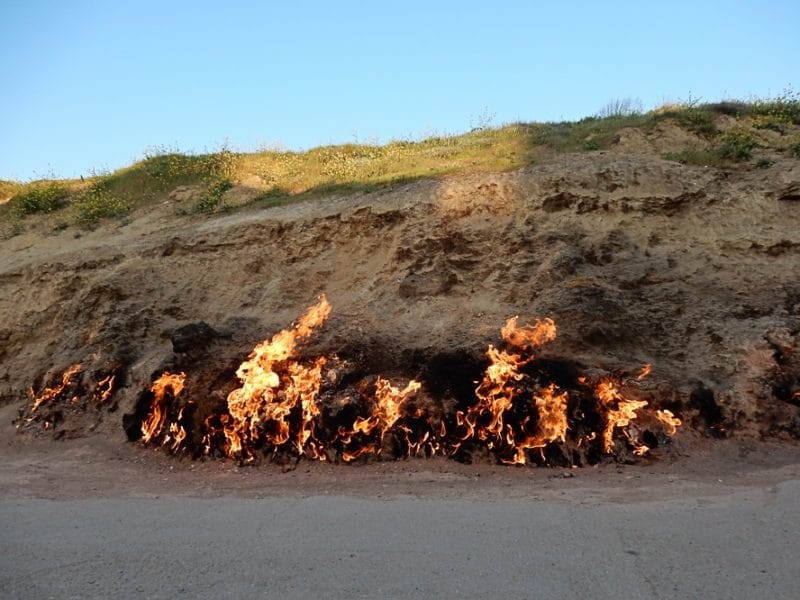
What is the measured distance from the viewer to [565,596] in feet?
12.6

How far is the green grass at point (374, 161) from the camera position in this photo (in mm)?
12602

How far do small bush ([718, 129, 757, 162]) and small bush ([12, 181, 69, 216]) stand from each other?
57.3ft

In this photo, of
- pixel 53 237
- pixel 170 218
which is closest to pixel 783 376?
pixel 170 218

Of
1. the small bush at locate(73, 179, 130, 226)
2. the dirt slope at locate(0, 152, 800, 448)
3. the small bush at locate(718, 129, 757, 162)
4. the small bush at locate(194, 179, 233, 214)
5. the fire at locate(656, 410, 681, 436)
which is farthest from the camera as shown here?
the small bush at locate(73, 179, 130, 226)

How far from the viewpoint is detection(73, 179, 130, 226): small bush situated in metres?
15.9

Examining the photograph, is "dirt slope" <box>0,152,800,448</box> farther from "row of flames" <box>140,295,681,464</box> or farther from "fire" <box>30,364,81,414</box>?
"row of flames" <box>140,295,681,464</box>

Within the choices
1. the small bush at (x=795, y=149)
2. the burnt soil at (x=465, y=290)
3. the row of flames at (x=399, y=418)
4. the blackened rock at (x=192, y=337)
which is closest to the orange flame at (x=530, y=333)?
the row of flames at (x=399, y=418)

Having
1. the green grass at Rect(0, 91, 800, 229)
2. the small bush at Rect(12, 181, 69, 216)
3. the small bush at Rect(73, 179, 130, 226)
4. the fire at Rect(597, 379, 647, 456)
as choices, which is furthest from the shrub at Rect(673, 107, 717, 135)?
the small bush at Rect(12, 181, 69, 216)

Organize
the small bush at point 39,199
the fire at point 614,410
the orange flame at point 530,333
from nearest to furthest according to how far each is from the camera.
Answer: the fire at point 614,410, the orange flame at point 530,333, the small bush at point 39,199

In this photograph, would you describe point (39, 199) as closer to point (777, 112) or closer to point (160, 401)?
point (160, 401)

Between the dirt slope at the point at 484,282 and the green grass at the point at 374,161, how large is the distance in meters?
1.21

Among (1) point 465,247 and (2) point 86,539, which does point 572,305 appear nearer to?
(1) point 465,247

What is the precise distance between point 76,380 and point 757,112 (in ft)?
49.0

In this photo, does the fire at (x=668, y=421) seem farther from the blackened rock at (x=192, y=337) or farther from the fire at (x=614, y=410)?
the blackened rock at (x=192, y=337)
